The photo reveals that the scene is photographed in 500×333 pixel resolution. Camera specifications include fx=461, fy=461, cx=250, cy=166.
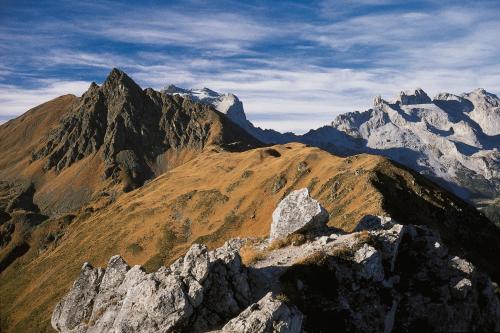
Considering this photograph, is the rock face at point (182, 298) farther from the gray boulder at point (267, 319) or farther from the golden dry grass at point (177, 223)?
the golden dry grass at point (177, 223)

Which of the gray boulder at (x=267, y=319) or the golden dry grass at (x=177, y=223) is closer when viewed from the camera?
the gray boulder at (x=267, y=319)

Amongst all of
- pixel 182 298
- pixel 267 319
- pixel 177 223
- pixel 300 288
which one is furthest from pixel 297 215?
pixel 177 223

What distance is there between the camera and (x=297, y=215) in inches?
1593

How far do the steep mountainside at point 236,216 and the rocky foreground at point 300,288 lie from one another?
50.5 m

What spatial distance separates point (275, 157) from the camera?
633 ft

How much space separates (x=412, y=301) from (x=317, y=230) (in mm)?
9648

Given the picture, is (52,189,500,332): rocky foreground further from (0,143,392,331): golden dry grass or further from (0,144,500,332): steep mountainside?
(0,143,392,331): golden dry grass

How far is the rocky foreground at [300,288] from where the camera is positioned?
27578 millimetres

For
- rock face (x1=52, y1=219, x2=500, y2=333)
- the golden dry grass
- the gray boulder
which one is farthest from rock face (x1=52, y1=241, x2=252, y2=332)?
the golden dry grass

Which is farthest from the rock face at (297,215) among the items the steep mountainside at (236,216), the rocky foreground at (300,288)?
the steep mountainside at (236,216)

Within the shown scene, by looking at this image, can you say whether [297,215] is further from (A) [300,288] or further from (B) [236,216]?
(B) [236,216]

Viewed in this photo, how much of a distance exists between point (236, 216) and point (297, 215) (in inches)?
4514

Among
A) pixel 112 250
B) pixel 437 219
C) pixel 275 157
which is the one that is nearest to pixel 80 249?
pixel 112 250

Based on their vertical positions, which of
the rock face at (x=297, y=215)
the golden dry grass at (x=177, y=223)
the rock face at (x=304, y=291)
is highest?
the rock face at (x=297, y=215)
